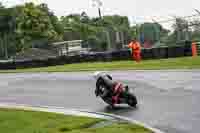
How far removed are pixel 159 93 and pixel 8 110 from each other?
16.3 ft

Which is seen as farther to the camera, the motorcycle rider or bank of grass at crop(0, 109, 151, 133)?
the motorcycle rider

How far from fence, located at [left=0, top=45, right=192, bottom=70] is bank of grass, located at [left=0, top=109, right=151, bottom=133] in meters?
15.6

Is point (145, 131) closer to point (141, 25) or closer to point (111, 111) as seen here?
point (111, 111)

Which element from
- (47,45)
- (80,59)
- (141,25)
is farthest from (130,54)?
(47,45)

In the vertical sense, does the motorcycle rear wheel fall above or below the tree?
below

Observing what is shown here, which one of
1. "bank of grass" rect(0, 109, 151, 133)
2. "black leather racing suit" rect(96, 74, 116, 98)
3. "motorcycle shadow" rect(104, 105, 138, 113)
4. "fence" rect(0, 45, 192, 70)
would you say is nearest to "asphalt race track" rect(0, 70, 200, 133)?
"motorcycle shadow" rect(104, 105, 138, 113)

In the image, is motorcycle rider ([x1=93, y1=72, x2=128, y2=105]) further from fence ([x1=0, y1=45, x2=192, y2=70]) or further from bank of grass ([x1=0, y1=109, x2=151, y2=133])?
fence ([x1=0, y1=45, x2=192, y2=70])

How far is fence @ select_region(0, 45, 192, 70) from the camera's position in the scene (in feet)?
90.6

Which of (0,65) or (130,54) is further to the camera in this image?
(0,65)

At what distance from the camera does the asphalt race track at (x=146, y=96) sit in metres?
10.8

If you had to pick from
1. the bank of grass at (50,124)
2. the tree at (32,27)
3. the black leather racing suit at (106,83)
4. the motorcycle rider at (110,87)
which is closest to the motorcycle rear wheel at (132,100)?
the motorcycle rider at (110,87)

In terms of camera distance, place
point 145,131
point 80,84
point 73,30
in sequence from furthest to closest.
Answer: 1. point 73,30
2. point 80,84
3. point 145,131

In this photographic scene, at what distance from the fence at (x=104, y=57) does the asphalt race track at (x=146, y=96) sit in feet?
22.5

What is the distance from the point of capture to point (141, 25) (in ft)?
103
